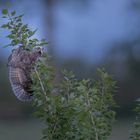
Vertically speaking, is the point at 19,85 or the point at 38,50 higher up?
the point at 38,50

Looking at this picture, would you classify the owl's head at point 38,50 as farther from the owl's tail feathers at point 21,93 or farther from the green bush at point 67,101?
the owl's tail feathers at point 21,93

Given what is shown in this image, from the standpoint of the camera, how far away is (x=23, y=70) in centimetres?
157

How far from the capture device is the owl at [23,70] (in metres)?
1.56

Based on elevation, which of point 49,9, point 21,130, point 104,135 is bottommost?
point 21,130

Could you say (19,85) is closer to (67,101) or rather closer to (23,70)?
(23,70)

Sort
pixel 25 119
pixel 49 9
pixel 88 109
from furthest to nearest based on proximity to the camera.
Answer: pixel 49 9, pixel 25 119, pixel 88 109

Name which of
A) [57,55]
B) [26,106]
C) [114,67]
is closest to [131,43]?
[114,67]

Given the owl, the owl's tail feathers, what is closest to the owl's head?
the owl

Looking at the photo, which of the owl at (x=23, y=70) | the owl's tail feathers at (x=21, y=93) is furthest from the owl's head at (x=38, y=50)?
the owl's tail feathers at (x=21, y=93)

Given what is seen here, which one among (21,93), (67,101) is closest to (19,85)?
(21,93)

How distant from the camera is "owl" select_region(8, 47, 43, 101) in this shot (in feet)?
5.12

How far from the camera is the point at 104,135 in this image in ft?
4.98

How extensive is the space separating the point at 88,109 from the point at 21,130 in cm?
398

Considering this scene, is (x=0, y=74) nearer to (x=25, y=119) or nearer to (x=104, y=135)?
(x=25, y=119)
